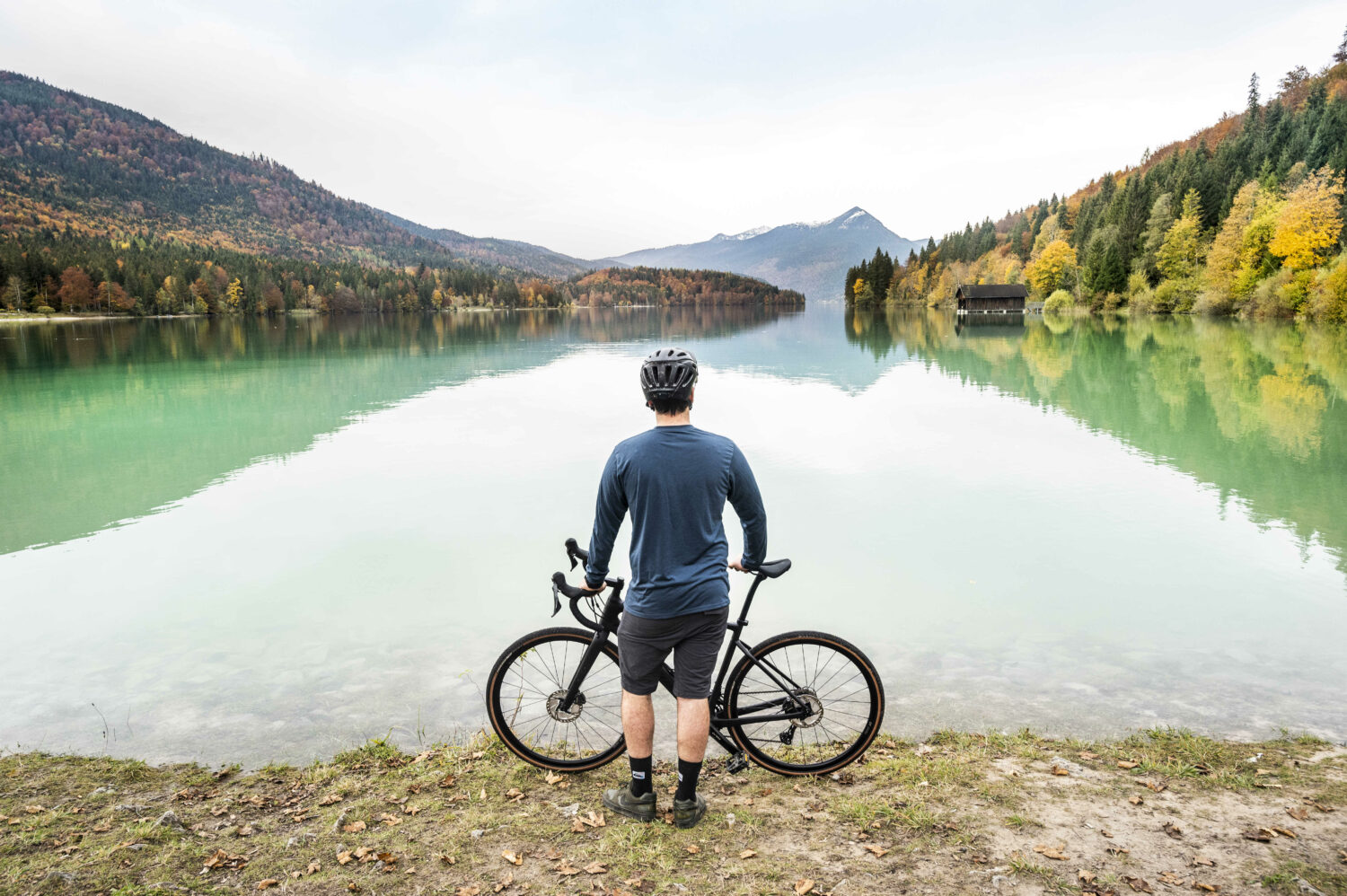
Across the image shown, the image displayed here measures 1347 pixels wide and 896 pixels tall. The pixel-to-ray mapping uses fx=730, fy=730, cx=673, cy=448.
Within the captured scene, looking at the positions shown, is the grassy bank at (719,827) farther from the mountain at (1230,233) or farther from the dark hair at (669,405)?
the mountain at (1230,233)

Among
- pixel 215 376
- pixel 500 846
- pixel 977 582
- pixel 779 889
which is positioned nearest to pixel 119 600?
pixel 500 846

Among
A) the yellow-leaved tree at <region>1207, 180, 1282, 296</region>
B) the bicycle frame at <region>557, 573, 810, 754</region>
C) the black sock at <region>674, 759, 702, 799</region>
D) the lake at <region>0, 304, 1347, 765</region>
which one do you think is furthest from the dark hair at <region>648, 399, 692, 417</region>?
the yellow-leaved tree at <region>1207, 180, 1282, 296</region>

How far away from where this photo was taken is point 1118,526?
12.2 metres

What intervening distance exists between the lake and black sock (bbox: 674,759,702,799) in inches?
96.5

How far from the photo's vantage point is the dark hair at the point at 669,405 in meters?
4.07

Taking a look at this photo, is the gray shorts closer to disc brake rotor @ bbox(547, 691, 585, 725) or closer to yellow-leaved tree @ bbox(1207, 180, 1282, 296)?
disc brake rotor @ bbox(547, 691, 585, 725)

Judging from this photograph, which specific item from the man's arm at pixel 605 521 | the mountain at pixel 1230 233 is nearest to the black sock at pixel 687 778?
the man's arm at pixel 605 521

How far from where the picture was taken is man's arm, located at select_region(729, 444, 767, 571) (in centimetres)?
420

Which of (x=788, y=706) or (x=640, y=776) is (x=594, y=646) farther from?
(x=788, y=706)

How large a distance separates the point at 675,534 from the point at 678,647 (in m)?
0.72

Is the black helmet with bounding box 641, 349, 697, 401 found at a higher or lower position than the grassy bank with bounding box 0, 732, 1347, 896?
higher

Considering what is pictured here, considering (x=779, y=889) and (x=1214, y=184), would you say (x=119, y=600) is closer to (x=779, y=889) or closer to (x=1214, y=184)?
(x=779, y=889)

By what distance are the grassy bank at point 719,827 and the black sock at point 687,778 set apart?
0.77 ft

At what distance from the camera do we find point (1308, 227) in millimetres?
58188
